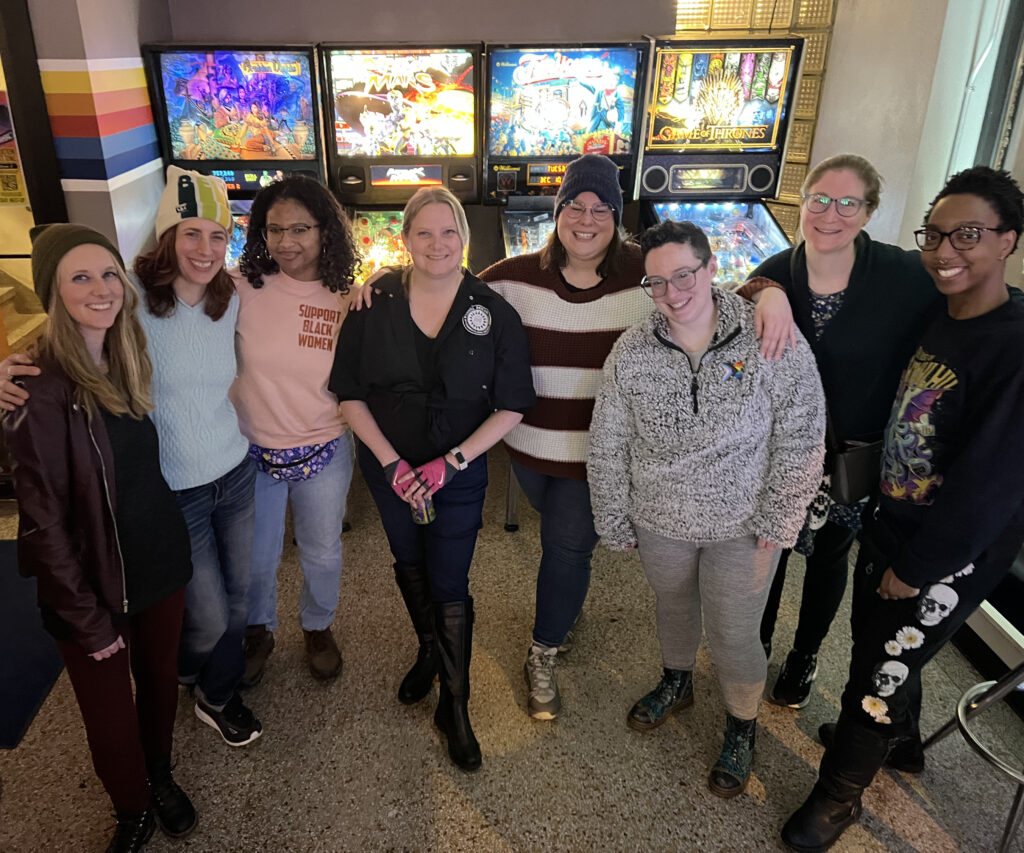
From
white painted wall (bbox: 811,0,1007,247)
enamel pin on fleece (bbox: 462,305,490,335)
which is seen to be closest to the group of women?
enamel pin on fleece (bbox: 462,305,490,335)

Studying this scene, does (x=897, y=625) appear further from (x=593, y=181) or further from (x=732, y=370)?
(x=593, y=181)

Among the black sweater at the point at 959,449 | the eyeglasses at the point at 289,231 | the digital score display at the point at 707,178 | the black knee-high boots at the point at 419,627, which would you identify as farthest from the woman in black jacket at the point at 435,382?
the digital score display at the point at 707,178

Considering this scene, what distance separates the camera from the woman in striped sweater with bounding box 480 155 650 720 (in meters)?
1.85

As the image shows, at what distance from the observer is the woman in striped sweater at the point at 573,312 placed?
6.08 ft

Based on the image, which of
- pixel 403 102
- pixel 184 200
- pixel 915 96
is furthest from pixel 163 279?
Answer: pixel 915 96

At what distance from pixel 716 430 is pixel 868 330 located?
18.7 inches

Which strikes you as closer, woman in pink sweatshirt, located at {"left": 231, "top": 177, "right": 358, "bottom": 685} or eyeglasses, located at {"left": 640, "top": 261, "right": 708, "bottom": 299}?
eyeglasses, located at {"left": 640, "top": 261, "right": 708, "bottom": 299}

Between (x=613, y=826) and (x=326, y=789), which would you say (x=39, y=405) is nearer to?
(x=326, y=789)

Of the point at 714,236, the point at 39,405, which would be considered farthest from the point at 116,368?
the point at 714,236

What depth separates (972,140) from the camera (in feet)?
10.5

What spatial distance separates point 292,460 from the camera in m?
2.02

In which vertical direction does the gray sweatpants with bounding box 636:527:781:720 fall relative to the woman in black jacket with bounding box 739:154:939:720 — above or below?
below

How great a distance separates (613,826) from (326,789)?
2.54 feet

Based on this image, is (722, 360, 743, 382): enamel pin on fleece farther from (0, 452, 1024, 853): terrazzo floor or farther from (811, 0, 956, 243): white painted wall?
(811, 0, 956, 243): white painted wall
